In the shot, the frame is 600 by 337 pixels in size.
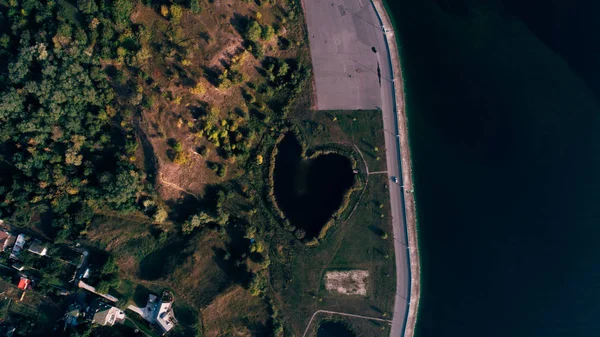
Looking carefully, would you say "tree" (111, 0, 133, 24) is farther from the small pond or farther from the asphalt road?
the small pond

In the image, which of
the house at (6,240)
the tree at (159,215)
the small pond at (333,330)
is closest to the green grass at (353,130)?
the tree at (159,215)

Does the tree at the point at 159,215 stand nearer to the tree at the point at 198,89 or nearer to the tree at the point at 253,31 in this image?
the tree at the point at 198,89

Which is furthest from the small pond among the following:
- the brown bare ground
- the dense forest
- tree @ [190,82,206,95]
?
tree @ [190,82,206,95]

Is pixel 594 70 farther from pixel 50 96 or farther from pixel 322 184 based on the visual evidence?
pixel 50 96

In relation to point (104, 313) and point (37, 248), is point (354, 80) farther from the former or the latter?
point (37, 248)

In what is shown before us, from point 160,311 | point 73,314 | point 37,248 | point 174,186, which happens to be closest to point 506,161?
point 174,186
